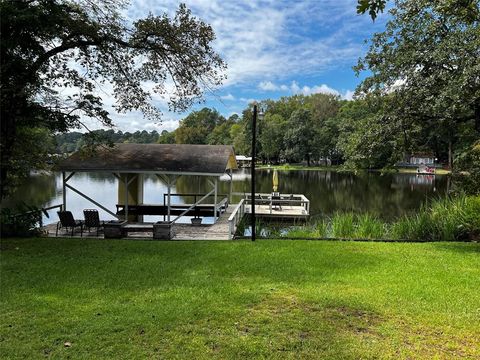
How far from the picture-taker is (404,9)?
35.0 feet

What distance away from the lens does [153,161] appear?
560 inches

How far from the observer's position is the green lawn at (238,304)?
4031mm

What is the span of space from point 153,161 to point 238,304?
9824 mm

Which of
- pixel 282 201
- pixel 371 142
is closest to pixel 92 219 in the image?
pixel 371 142

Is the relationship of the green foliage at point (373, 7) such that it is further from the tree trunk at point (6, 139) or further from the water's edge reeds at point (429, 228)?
the water's edge reeds at point (429, 228)

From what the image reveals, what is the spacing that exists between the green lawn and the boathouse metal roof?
5115mm

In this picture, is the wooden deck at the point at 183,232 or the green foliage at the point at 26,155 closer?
the green foliage at the point at 26,155

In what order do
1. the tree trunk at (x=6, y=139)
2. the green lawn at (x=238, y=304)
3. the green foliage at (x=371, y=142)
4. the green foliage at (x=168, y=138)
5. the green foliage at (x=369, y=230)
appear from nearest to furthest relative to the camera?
the green lawn at (x=238, y=304) → the tree trunk at (x=6, y=139) → the green foliage at (x=371, y=142) → the green foliage at (x=369, y=230) → the green foliage at (x=168, y=138)

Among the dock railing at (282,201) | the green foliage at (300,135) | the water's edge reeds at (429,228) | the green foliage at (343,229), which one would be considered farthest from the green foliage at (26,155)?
the green foliage at (300,135)

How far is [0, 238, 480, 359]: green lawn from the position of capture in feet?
13.2

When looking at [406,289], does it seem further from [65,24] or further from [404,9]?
[65,24]

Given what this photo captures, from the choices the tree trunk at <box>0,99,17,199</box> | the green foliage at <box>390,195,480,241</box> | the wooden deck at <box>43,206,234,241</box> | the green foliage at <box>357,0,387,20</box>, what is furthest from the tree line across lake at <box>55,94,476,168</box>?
the green foliage at <box>357,0,387,20</box>

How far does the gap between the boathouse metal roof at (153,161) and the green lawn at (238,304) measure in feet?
16.8

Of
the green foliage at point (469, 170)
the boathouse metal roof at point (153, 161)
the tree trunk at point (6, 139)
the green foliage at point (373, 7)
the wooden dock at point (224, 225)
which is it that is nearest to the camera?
the green foliage at point (373, 7)
